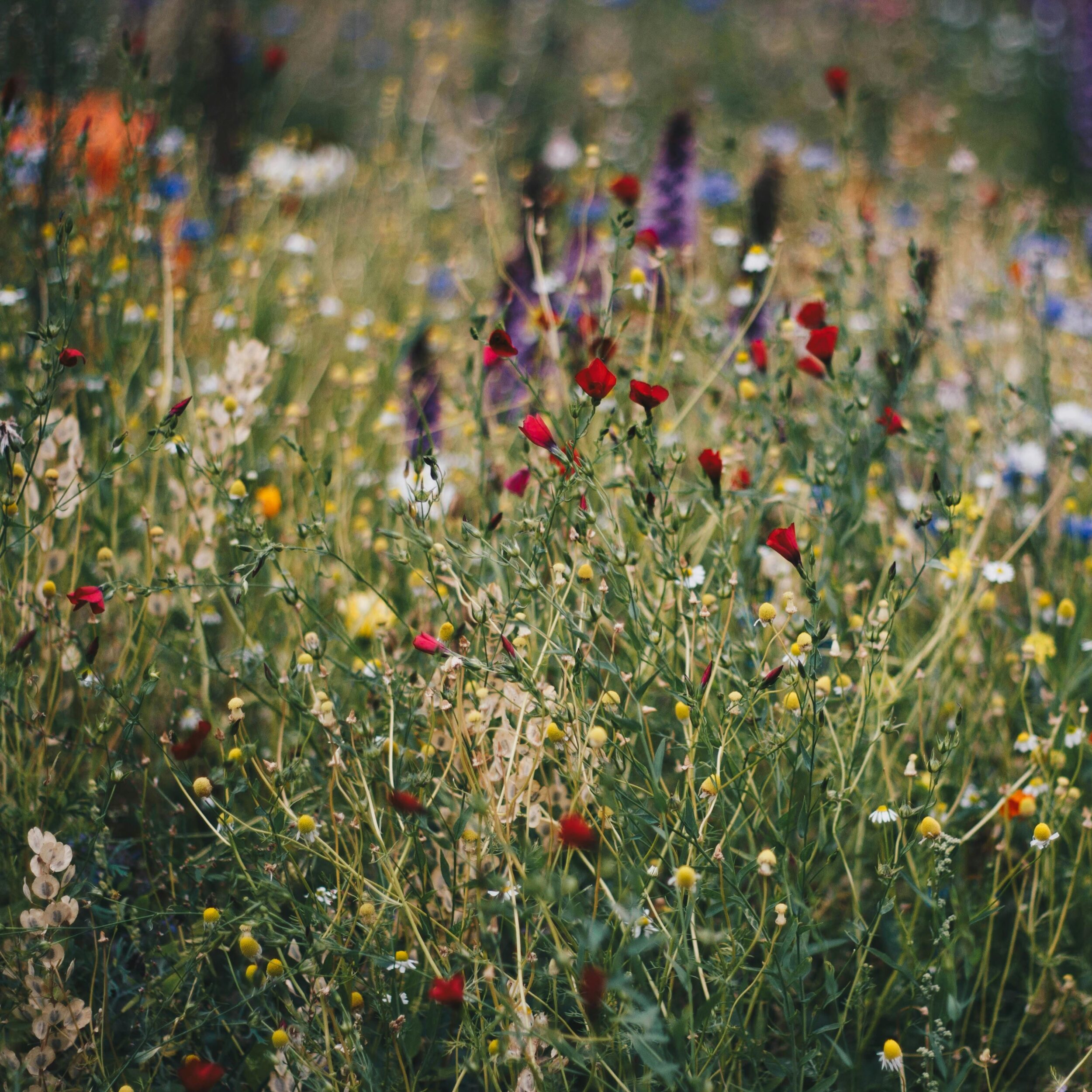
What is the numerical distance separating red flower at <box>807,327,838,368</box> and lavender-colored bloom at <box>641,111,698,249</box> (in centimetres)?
136

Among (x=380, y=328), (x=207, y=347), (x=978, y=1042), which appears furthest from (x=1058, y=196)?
(x=978, y=1042)

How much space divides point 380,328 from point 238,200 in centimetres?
153

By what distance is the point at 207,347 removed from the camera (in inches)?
107

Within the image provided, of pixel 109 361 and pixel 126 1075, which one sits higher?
pixel 109 361

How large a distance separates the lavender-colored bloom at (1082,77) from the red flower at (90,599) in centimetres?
587

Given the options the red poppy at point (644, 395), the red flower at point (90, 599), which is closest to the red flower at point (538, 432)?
the red poppy at point (644, 395)

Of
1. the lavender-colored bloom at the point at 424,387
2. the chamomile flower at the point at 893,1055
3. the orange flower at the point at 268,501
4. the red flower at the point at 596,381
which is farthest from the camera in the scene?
the lavender-colored bloom at the point at 424,387

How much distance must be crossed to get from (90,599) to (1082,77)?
243 inches

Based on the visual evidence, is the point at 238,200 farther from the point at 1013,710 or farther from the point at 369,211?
the point at 1013,710

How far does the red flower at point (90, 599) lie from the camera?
1223 millimetres

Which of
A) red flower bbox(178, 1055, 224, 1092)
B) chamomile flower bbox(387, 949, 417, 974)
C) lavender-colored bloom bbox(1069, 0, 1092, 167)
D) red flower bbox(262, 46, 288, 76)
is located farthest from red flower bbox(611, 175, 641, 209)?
lavender-colored bloom bbox(1069, 0, 1092, 167)

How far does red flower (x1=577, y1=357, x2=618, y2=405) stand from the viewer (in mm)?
1182

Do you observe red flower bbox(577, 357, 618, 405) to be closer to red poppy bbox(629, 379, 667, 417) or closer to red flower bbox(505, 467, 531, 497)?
red poppy bbox(629, 379, 667, 417)

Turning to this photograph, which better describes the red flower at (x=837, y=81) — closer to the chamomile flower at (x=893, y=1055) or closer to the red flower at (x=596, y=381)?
the red flower at (x=596, y=381)
